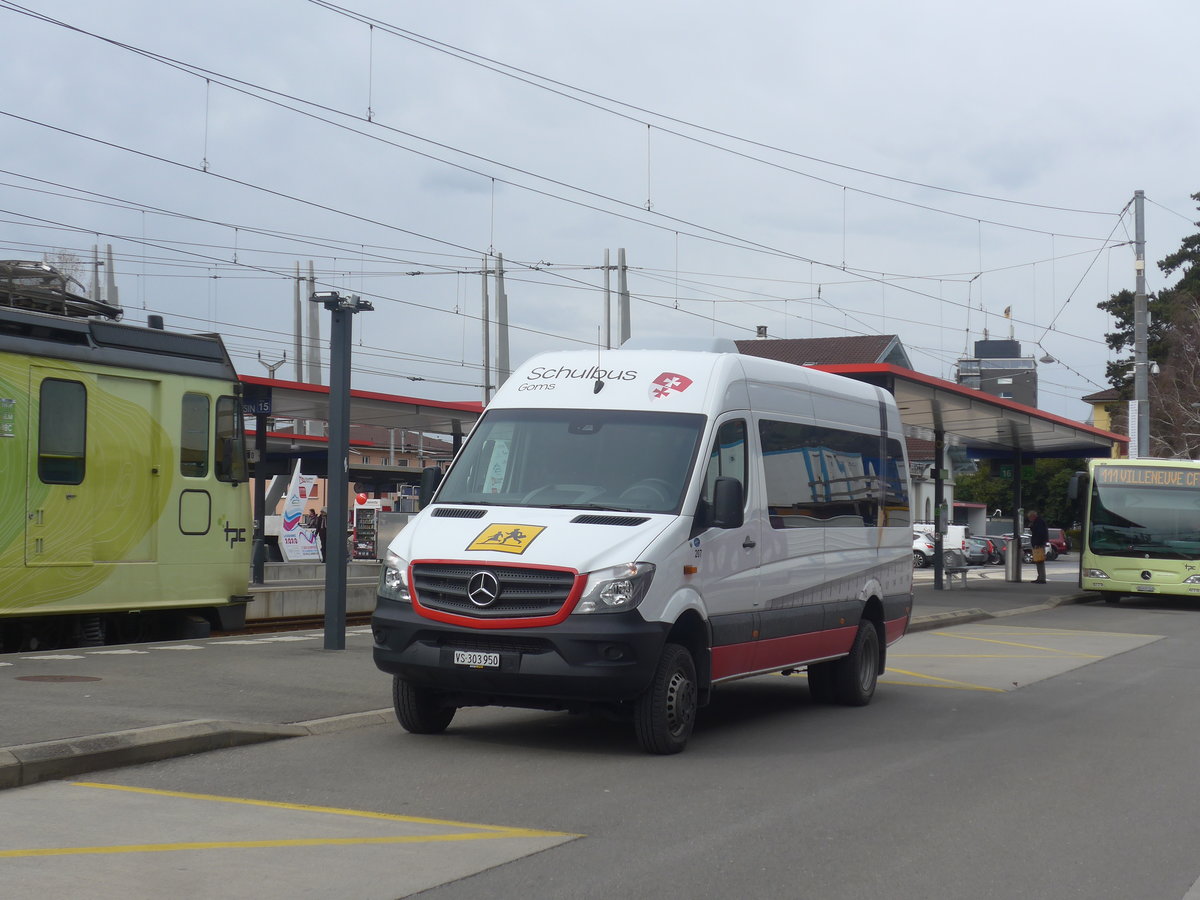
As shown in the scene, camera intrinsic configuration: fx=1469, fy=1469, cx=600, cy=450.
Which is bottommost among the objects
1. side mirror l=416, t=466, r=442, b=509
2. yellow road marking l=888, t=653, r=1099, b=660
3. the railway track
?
yellow road marking l=888, t=653, r=1099, b=660

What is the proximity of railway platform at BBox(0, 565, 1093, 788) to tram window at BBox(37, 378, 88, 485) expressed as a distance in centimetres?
176

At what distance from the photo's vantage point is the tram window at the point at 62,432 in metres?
13.7

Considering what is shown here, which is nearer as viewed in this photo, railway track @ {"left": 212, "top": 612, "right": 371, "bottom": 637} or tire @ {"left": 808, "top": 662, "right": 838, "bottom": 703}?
tire @ {"left": 808, "top": 662, "right": 838, "bottom": 703}

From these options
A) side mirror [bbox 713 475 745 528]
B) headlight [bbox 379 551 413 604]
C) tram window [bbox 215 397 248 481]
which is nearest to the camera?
headlight [bbox 379 551 413 604]

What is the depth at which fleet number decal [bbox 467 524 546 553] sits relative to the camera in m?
8.88

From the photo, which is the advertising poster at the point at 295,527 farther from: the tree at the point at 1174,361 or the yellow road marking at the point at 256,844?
the tree at the point at 1174,361

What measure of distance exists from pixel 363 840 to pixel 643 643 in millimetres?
2549

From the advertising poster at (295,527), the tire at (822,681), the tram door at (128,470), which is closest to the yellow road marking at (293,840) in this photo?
the tire at (822,681)

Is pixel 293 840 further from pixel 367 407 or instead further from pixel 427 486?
pixel 367 407

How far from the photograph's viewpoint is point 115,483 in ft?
47.6

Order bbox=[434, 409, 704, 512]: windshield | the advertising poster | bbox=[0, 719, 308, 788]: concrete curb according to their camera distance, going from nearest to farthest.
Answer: bbox=[0, 719, 308, 788]: concrete curb
bbox=[434, 409, 704, 512]: windshield
the advertising poster

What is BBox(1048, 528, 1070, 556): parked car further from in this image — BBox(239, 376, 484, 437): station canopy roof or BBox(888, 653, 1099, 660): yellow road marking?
BBox(888, 653, 1099, 660): yellow road marking

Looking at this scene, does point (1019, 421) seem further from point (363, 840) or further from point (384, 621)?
point (363, 840)

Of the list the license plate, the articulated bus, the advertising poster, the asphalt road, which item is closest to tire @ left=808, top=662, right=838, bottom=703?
the asphalt road
